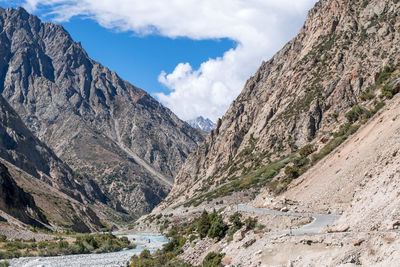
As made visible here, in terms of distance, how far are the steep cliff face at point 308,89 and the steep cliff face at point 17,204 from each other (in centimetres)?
3973

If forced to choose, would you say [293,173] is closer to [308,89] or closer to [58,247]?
[58,247]

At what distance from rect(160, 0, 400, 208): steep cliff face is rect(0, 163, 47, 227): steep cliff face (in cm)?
3973

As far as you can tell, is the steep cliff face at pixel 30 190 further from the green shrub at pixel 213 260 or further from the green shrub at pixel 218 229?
the green shrub at pixel 213 260

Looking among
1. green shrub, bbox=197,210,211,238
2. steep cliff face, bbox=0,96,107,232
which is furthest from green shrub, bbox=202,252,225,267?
steep cliff face, bbox=0,96,107,232

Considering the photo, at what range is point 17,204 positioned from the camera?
8425cm

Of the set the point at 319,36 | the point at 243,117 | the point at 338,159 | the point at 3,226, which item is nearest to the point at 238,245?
the point at 338,159

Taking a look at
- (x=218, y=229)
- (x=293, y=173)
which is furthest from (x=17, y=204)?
(x=218, y=229)

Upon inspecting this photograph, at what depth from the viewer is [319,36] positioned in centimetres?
11656

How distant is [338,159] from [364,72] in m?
57.3

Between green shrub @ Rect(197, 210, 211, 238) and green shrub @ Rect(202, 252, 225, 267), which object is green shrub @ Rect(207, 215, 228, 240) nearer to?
green shrub @ Rect(197, 210, 211, 238)

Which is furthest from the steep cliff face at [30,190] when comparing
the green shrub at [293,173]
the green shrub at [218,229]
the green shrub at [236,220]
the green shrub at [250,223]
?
the green shrub at [250,223]

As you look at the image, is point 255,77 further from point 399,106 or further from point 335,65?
point 399,106

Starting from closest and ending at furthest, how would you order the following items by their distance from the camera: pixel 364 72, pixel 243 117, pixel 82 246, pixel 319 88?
pixel 82 246 → pixel 364 72 → pixel 319 88 → pixel 243 117

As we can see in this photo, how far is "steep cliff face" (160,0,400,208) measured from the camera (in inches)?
3536
